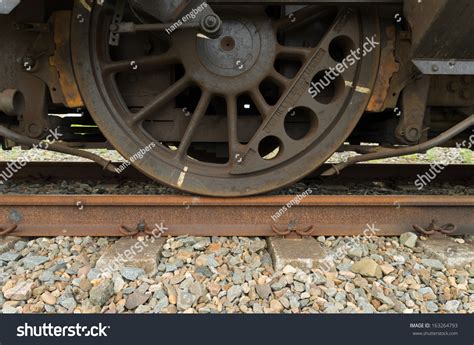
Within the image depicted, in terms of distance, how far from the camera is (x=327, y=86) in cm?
277

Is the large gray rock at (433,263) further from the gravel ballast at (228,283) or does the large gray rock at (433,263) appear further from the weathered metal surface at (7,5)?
the weathered metal surface at (7,5)

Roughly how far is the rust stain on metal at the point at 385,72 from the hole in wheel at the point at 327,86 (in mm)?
220

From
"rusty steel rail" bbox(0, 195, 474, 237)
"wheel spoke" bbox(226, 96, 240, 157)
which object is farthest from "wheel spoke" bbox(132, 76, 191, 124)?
"rusty steel rail" bbox(0, 195, 474, 237)

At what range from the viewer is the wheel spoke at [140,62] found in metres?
2.46

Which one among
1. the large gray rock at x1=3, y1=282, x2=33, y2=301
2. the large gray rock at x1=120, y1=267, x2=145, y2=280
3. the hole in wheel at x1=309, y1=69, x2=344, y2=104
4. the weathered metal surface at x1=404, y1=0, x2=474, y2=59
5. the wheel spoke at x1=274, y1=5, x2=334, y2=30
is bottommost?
the large gray rock at x1=3, y1=282, x2=33, y2=301

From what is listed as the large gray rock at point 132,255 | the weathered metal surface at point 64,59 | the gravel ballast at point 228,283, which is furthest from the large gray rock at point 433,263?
the weathered metal surface at point 64,59

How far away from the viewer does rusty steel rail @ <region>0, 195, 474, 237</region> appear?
2.42 metres

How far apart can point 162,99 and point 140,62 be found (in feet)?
0.92

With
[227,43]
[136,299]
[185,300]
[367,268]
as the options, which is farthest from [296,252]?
[227,43]

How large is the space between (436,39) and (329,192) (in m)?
1.58

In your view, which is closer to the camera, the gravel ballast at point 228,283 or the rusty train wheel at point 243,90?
the gravel ballast at point 228,283

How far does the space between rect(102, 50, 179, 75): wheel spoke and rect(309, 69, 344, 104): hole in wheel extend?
978mm

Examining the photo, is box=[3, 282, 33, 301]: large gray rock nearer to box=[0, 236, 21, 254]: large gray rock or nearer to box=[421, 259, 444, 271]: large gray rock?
box=[0, 236, 21, 254]: large gray rock

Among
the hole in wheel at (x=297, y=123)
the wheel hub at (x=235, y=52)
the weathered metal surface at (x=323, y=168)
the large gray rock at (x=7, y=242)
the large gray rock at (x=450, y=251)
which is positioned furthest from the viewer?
the weathered metal surface at (x=323, y=168)
